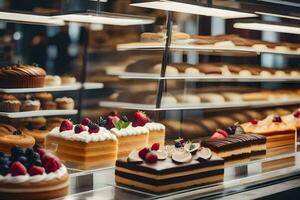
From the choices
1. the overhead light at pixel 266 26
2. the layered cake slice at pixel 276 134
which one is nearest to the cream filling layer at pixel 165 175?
the layered cake slice at pixel 276 134

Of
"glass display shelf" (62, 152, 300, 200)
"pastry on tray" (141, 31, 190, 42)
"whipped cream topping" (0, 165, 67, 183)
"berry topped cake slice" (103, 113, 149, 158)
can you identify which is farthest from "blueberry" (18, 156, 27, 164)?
"pastry on tray" (141, 31, 190, 42)

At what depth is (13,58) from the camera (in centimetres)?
539

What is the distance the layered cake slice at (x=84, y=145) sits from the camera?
3604mm

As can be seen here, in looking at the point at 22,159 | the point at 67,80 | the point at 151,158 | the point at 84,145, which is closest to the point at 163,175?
the point at 151,158

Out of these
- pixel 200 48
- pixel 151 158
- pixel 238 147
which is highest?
pixel 200 48

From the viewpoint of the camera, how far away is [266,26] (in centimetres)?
617

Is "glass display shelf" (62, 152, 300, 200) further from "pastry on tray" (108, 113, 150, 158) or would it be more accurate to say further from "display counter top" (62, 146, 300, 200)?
"pastry on tray" (108, 113, 150, 158)

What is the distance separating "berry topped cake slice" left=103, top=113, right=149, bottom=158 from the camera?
395 cm

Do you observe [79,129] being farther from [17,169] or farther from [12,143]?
[17,169]

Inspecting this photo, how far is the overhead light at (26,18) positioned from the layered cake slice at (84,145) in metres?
1.65

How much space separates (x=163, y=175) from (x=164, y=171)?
3 centimetres

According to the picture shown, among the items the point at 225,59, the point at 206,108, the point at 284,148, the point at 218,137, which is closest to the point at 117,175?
the point at 218,137

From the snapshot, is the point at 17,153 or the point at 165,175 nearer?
the point at 17,153

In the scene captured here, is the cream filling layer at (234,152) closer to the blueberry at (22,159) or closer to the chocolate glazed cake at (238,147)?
the chocolate glazed cake at (238,147)
